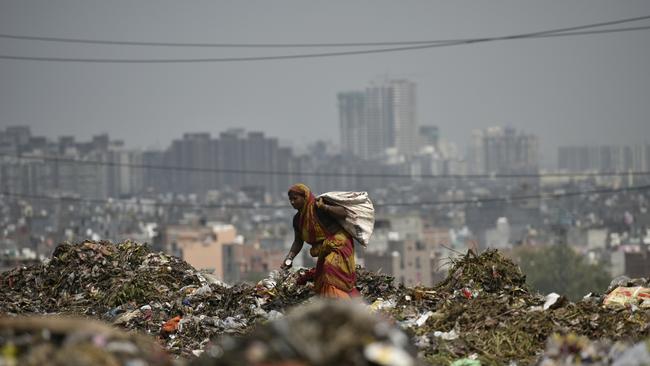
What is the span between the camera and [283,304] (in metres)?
12.5

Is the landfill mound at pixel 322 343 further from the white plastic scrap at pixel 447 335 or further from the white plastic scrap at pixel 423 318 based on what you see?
the white plastic scrap at pixel 423 318

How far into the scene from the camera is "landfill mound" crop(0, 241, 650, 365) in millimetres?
9969

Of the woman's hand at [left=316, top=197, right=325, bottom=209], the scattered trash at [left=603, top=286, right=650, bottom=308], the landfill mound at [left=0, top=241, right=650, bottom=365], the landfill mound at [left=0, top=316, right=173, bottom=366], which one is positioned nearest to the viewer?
the landfill mound at [left=0, top=316, right=173, bottom=366]

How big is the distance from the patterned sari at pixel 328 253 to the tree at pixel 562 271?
74.7m

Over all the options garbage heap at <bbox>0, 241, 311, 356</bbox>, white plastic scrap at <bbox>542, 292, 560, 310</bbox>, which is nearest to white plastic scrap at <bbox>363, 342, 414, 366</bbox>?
white plastic scrap at <bbox>542, 292, 560, 310</bbox>

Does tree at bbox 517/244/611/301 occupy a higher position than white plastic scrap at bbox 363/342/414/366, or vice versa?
white plastic scrap at bbox 363/342/414/366

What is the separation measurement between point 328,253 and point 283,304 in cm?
74

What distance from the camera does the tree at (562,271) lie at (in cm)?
8812

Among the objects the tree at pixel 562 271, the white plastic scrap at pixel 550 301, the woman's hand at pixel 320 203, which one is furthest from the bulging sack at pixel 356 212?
the tree at pixel 562 271

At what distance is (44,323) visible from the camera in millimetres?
6910

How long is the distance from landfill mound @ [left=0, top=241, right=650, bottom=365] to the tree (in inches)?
2871

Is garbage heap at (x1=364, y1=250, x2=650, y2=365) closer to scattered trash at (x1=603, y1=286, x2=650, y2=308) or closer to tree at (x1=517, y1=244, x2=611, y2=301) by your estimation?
scattered trash at (x1=603, y1=286, x2=650, y2=308)

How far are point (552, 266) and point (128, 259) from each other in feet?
264

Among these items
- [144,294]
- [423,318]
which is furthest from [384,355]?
[144,294]
